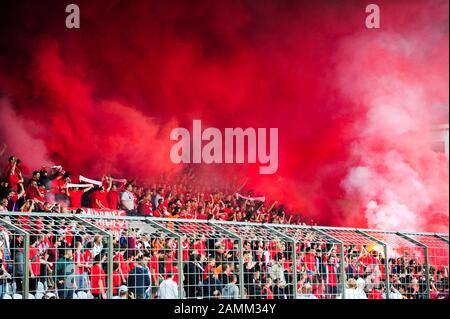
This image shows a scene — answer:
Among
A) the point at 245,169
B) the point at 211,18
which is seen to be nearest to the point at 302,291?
the point at 245,169

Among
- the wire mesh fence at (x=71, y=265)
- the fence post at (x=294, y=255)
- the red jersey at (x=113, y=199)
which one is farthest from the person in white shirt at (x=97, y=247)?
the red jersey at (x=113, y=199)

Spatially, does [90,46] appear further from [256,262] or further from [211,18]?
[256,262]

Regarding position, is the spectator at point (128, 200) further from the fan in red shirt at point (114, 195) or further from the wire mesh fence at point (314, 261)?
the wire mesh fence at point (314, 261)

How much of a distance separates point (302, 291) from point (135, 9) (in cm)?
430

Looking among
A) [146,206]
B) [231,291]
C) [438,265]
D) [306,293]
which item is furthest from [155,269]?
[438,265]

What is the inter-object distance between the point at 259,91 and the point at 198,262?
12.3 feet

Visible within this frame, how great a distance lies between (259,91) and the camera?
12289 millimetres

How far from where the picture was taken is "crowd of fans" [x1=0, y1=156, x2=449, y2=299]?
8.67 m

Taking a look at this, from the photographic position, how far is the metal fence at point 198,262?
8484 millimetres

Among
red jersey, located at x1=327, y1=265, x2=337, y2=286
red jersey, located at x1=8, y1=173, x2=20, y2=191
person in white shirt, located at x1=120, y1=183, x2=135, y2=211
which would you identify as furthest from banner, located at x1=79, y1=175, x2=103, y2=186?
red jersey, located at x1=327, y1=265, x2=337, y2=286

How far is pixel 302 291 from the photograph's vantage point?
10.1 m

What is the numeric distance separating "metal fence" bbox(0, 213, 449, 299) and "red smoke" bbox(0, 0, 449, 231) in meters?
1.36

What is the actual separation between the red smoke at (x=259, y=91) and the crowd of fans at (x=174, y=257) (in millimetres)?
327

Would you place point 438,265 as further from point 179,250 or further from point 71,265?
point 71,265
